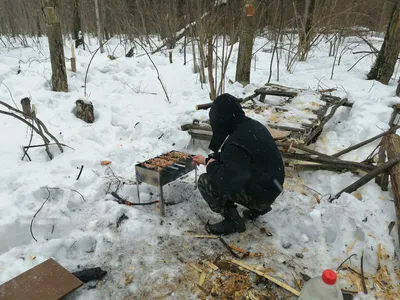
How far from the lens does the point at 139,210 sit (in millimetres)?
3211

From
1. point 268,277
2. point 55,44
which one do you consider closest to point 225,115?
point 268,277

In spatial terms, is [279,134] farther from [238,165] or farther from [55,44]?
[55,44]

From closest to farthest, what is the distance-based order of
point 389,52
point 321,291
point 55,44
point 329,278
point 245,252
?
point 329,278, point 321,291, point 245,252, point 55,44, point 389,52

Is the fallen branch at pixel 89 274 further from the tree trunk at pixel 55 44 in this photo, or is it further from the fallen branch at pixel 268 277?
the tree trunk at pixel 55 44

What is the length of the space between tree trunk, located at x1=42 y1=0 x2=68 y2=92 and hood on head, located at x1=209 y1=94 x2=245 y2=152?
14.5 feet

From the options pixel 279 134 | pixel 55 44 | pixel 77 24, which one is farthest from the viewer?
pixel 77 24

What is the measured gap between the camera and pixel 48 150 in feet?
12.5

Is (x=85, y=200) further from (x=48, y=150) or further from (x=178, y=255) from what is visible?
(x=178, y=255)

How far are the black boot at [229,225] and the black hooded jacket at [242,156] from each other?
341 millimetres

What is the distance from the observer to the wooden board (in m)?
2.13

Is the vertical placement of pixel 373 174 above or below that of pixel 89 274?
above

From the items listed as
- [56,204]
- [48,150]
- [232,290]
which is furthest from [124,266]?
[48,150]

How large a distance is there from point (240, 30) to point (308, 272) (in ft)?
19.2

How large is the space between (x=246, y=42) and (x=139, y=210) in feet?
16.6
